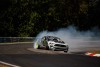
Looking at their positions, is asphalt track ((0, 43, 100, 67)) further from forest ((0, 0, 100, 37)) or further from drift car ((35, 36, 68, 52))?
forest ((0, 0, 100, 37))

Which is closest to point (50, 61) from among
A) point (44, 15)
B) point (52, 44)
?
point (52, 44)

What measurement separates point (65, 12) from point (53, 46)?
46.1 m

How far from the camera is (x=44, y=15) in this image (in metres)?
64.9

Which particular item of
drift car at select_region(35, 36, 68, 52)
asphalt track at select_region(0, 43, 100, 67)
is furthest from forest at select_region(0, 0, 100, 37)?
asphalt track at select_region(0, 43, 100, 67)

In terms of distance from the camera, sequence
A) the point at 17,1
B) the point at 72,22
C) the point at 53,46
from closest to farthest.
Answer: the point at 53,46 → the point at 17,1 → the point at 72,22

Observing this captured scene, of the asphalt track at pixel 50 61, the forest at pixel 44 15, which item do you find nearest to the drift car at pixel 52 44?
the asphalt track at pixel 50 61

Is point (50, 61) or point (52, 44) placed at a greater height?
point (52, 44)

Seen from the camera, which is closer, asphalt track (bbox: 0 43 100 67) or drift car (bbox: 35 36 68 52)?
asphalt track (bbox: 0 43 100 67)

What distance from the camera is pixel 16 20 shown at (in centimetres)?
6159

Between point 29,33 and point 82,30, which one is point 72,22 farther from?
point 29,33

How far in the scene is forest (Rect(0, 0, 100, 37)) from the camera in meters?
60.2

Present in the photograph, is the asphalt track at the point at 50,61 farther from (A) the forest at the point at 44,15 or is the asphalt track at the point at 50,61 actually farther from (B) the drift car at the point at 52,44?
(A) the forest at the point at 44,15

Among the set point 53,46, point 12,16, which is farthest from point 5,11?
point 53,46

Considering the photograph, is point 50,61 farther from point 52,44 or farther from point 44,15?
point 44,15
